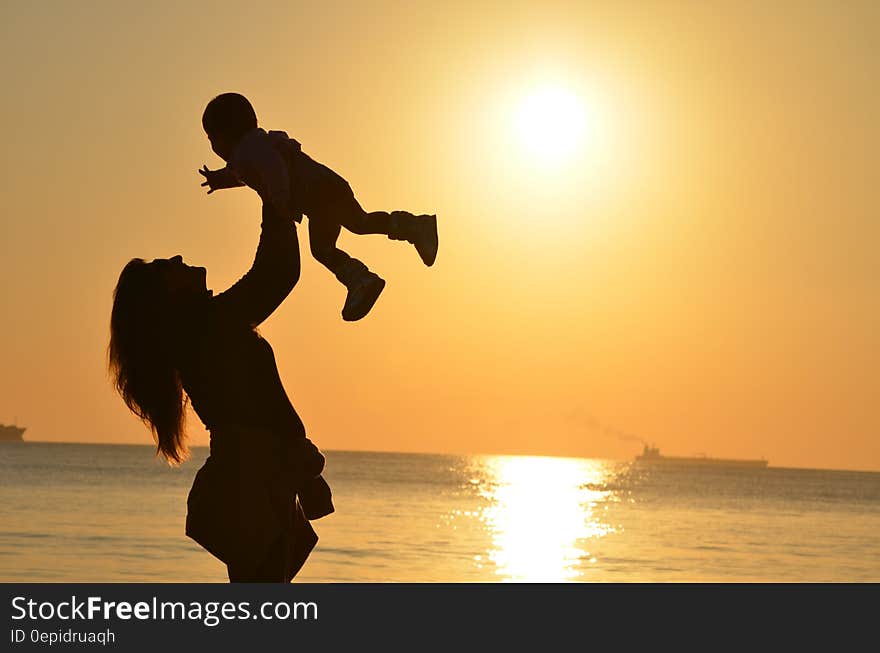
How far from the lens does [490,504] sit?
82.2 m

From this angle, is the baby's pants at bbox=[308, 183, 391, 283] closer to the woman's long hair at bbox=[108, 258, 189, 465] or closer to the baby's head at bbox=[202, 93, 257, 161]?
the baby's head at bbox=[202, 93, 257, 161]

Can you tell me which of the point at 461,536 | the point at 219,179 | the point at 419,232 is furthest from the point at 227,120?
the point at 461,536

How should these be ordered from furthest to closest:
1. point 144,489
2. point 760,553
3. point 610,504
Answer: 1. point 610,504
2. point 144,489
3. point 760,553

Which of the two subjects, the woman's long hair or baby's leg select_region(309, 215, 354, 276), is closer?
the woman's long hair

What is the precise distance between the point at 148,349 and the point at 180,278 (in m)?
0.23

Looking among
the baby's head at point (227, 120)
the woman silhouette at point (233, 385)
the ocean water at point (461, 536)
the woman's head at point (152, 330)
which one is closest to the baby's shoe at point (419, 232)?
the baby's head at point (227, 120)

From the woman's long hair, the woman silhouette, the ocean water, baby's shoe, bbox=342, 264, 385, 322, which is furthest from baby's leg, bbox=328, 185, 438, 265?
the ocean water

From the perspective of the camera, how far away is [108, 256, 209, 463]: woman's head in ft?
14.5

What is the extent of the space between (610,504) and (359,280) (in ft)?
276

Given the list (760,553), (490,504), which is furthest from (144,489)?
(760,553)

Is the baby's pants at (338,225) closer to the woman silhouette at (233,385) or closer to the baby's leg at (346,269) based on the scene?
the baby's leg at (346,269)

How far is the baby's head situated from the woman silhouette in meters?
0.31

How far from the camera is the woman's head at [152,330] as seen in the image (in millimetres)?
4410
